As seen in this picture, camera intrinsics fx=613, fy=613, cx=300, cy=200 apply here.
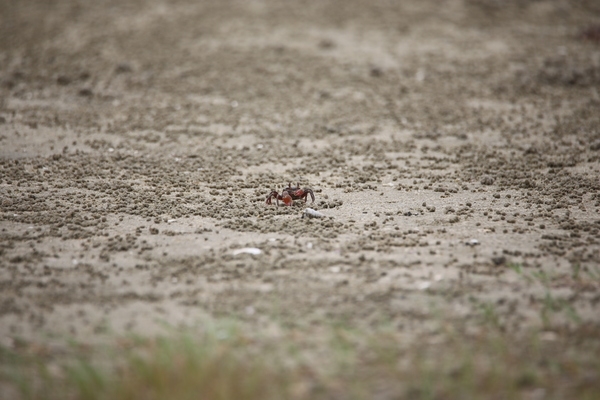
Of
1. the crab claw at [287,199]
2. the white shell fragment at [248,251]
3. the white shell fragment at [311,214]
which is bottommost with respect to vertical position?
the white shell fragment at [248,251]

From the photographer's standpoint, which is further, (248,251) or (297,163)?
(297,163)

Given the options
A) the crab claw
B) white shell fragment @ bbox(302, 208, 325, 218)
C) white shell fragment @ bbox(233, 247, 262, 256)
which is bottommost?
white shell fragment @ bbox(233, 247, 262, 256)

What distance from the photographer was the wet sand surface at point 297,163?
3.97m

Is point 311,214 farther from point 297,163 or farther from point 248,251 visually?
point 297,163

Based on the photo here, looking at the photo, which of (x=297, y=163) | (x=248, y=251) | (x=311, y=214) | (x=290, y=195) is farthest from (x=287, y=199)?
(x=297, y=163)

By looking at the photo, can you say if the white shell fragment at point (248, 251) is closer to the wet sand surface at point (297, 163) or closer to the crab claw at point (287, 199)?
the wet sand surface at point (297, 163)

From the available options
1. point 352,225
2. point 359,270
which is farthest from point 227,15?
point 359,270

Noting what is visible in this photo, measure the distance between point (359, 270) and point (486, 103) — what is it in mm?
5076

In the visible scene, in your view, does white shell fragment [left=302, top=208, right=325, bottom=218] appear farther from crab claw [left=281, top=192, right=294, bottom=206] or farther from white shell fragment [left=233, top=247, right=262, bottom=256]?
white shell fragment [left=233, top=247, right=262, bottom=256]

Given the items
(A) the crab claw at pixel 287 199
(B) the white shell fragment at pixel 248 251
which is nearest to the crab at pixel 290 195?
(A) the crab claw at pixel 287 199

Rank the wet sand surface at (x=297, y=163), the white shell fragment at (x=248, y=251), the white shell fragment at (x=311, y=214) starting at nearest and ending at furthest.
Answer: the wet sand surface at (x=297, y=163)
the white shell fragment at (x=248, y=251)
the white shell fragment at (x=311, y=214)

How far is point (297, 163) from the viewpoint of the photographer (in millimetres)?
6680

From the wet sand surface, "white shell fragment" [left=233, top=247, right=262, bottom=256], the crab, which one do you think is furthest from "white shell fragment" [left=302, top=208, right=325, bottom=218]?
"white shell fragment" [left=233, top=247, right=262, bottom=256]

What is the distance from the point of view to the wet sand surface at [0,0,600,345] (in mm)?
3971
